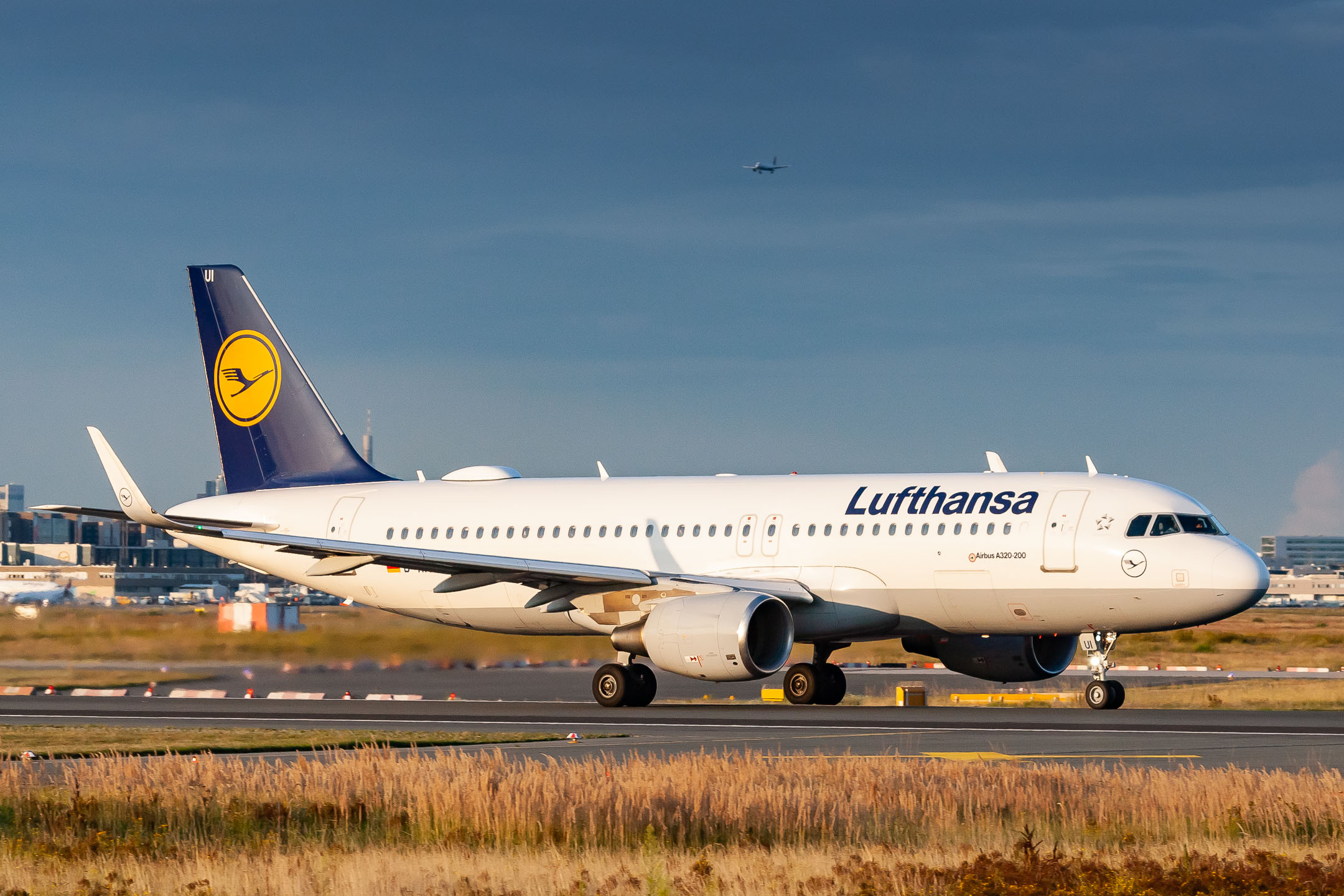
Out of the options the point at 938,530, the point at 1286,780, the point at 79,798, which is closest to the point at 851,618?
the point at 938,530

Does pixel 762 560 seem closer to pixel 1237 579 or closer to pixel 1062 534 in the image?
pixel 1062 534

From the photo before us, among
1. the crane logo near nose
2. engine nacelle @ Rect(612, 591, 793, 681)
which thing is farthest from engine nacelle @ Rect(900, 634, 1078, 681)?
engine nacelle @ Rect(612, 591, 793, 681)

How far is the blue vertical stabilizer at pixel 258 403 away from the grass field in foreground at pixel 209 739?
15.3 m

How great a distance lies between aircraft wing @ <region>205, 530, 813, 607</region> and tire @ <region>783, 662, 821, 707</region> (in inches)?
88.5

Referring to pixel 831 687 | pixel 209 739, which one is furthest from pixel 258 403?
pixel 209 739

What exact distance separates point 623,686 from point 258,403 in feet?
46.9

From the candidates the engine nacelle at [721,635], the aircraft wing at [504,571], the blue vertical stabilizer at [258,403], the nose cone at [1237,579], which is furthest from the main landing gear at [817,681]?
the blue vertical stabilizer at [258,403]

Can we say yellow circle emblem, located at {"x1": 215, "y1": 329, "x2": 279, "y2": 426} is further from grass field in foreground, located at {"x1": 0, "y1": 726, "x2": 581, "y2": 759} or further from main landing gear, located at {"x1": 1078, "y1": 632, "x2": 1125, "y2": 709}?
main landing gear, located at {"x1": 1078, "y1": 632, "x2": 1125, "y2": 709}

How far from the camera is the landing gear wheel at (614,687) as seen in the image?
3491cm

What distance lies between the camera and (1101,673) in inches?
1313

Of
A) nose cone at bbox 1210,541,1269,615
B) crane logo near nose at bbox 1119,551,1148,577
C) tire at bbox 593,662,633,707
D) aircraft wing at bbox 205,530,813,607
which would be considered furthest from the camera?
tire at bbox 593,662,633,707

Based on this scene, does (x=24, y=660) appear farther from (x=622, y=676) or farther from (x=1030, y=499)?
(x=1030, y=499)

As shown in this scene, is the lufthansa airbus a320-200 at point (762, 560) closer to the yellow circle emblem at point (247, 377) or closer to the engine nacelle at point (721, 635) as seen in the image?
the engine nacelle at point (721, 635)

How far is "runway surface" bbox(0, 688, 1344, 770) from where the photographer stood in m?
23.0
